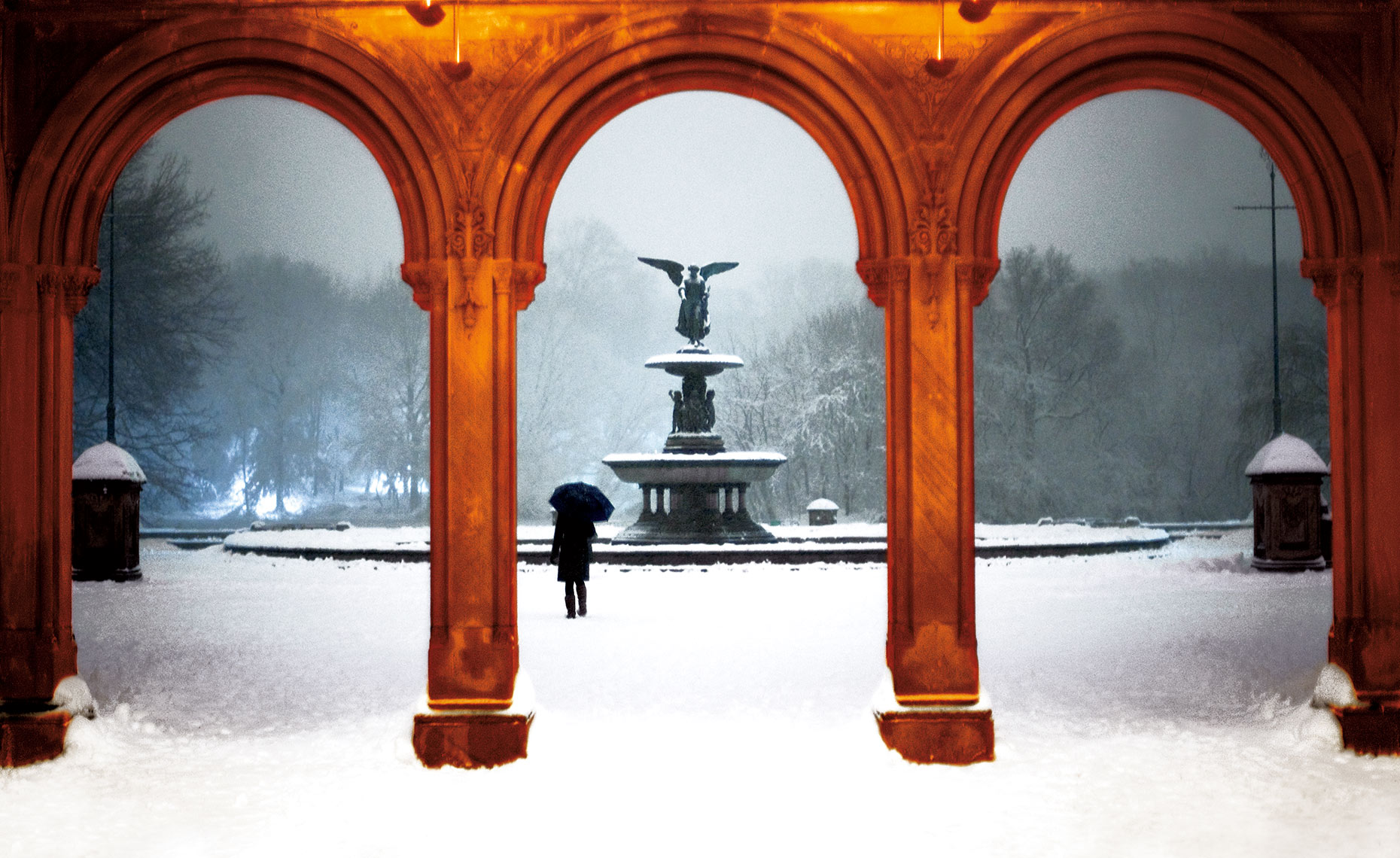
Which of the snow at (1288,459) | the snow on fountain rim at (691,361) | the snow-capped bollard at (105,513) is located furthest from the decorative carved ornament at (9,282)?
the snow at (1288,459)

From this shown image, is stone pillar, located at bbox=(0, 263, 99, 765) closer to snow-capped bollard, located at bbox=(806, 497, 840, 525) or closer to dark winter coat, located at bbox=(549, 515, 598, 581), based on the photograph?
dark winter coat, located at bbox=(549, 515, 598, 581)

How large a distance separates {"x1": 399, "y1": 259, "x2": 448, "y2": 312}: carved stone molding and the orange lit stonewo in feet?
0.06

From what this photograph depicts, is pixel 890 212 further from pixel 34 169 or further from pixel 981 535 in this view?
pixel 981 535

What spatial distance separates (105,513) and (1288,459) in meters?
15.2

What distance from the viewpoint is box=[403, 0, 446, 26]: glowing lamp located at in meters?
6.78

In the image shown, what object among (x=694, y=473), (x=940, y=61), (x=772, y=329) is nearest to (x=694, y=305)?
(x=694, y=473)

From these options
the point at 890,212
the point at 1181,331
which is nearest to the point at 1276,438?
the point at 890,212

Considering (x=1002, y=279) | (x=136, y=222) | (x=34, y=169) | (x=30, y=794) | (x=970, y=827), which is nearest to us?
(x=970, y=827)

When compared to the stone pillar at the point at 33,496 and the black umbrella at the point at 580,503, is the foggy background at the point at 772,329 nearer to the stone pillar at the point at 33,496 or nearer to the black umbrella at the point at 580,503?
the black umbrella at the point at 580,503

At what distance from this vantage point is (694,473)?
763 inches

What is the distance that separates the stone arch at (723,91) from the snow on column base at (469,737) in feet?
8.19

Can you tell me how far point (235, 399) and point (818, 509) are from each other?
24769mm

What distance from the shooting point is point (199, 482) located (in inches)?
1697

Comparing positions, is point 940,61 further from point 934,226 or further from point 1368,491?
point 1368,491
